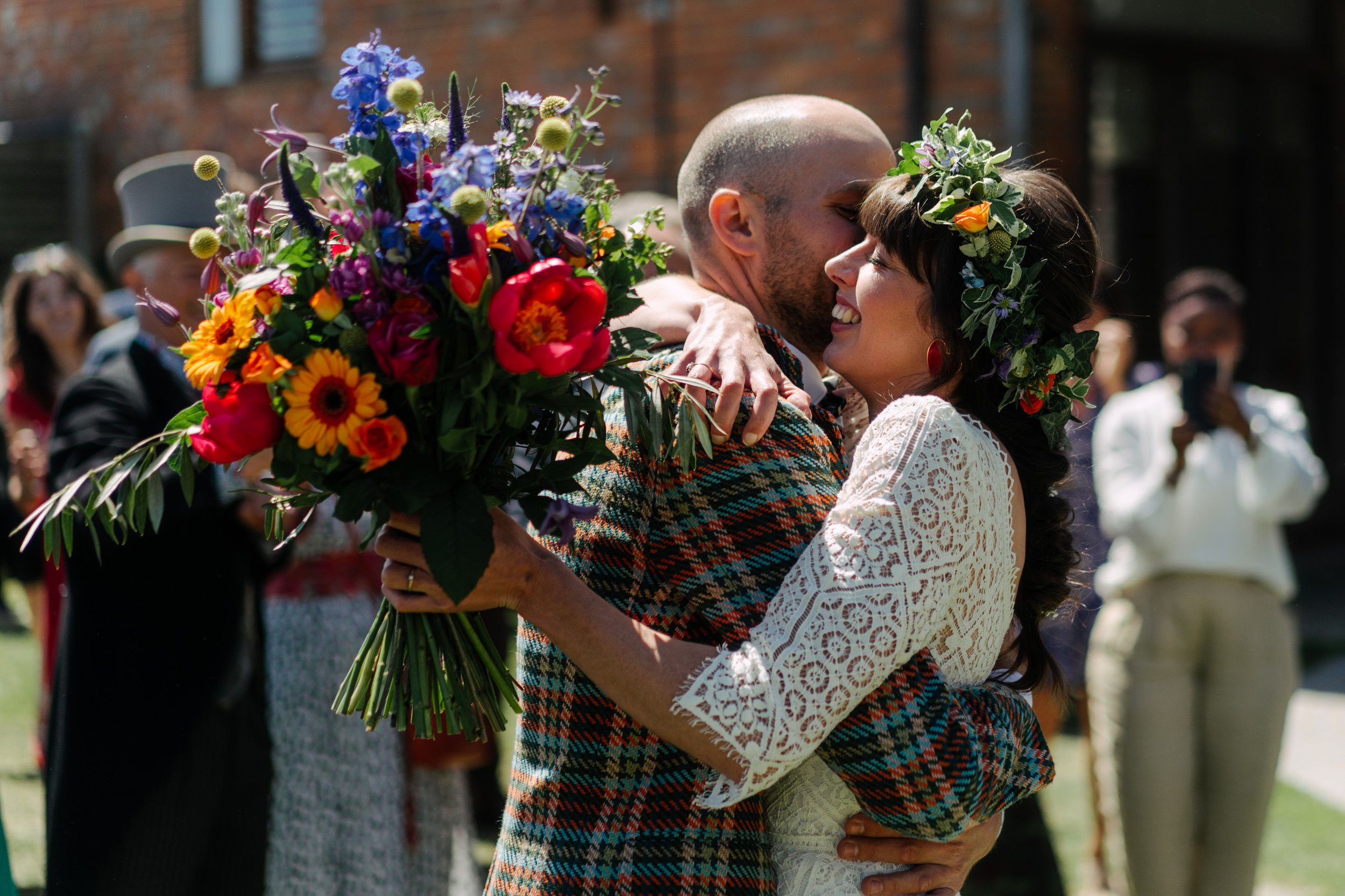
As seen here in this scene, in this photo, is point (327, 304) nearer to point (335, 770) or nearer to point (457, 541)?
point (457, 541)

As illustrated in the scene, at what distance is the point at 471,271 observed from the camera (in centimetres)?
167

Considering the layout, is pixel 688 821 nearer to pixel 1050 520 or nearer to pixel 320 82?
pixel 1050 520

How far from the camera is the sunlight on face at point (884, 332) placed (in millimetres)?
2135

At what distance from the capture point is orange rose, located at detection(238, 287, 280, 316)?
1.73 metres

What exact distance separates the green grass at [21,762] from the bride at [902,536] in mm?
2260

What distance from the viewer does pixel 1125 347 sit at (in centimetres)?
625

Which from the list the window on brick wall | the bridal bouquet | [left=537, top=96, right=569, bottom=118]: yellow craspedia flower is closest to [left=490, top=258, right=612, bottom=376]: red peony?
the bridal bouquet

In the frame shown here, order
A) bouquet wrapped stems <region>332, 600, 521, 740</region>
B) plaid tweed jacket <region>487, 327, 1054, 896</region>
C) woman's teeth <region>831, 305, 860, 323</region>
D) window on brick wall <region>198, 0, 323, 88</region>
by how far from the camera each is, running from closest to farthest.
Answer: plaid tweed jacket <region>487, 327, 1054, 896</region>
bouquet wrapped stems <region>332, 600, 521, 740</region>
woman's teeth <region>831, 305, 860, 323</region>
window on brick wall <region>198, 0, 323, 88</region>

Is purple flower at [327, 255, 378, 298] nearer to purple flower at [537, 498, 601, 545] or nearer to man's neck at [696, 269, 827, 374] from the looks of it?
purple flower at [537, 498, 601, 545]

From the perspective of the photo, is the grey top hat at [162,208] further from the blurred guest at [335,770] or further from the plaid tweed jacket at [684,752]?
the plaid tweed jacket at [684,752]

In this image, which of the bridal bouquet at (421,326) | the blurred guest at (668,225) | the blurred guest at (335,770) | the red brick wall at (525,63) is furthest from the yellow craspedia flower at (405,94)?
the red brick wall at (525,63)

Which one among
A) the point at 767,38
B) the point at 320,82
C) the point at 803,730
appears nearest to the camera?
the point at 803,730

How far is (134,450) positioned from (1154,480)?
4186 millimetres

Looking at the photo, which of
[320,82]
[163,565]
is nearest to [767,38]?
[320,82]
